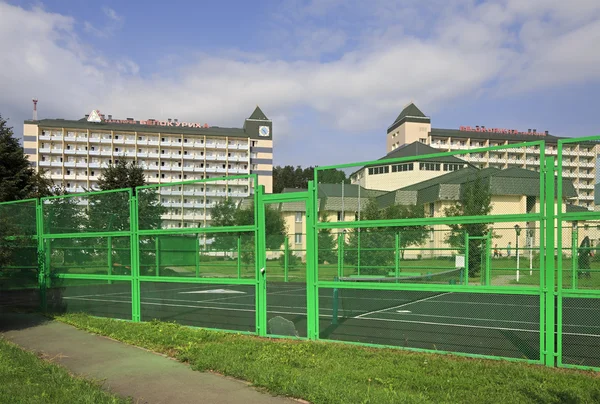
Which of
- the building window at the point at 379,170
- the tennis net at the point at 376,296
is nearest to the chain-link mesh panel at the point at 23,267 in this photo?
the tennis net at the point at 376,296

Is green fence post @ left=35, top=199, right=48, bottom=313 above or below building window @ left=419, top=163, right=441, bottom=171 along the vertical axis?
below

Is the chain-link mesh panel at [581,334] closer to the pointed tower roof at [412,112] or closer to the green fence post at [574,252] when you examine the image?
the green fence post at [574,252]

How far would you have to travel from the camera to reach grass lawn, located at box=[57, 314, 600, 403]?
17.0 feet

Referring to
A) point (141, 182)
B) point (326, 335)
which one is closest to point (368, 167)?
point (326, 335)

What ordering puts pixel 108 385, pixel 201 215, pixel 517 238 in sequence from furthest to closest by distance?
pixel 201 215, pixel 517 238, pixel 108 385

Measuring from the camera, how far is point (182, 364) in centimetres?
706

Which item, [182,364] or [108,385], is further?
[182,364]

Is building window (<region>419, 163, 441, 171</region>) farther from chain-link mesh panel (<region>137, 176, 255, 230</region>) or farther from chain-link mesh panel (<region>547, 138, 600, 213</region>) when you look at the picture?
chain-link mesh panel (<region>137, 176, 255, 230</region>)

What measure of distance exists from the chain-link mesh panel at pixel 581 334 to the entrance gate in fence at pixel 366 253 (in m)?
0.06

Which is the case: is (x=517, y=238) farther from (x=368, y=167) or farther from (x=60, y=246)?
(x=60, y=246)

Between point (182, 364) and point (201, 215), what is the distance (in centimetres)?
405

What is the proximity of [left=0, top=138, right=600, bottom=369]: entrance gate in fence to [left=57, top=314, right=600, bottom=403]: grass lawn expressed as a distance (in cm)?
67

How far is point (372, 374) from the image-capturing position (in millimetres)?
6039

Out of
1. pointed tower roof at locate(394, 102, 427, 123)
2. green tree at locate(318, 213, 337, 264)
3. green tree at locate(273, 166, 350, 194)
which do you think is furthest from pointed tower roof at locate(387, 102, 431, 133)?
green tree at locate(318, 213, 337, 264)
